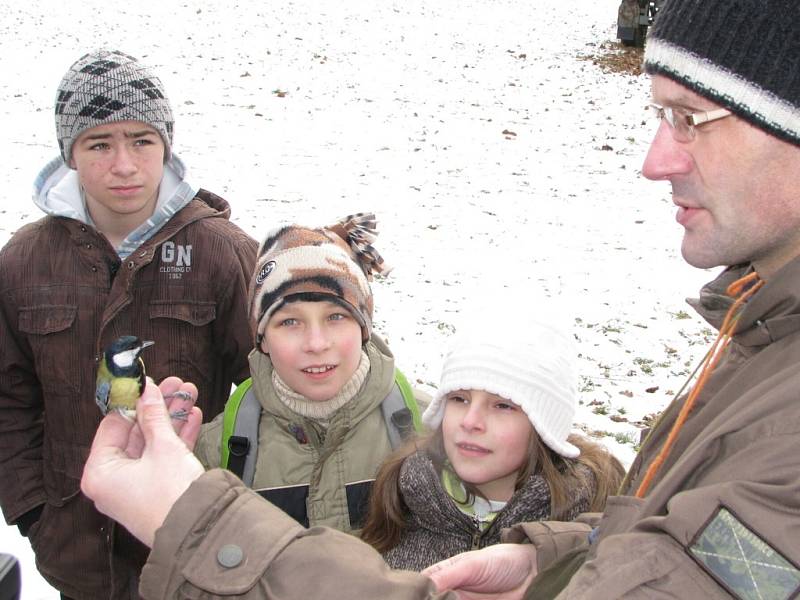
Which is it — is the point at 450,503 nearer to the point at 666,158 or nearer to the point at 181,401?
the point at 181,401

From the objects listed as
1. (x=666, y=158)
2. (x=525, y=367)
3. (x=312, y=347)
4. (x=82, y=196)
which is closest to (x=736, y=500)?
(x=666, y=158)

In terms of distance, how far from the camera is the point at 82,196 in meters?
3.04

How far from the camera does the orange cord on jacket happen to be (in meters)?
1.37

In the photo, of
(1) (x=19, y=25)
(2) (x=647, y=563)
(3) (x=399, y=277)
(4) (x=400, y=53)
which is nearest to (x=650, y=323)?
(3) (x=399, y=277)

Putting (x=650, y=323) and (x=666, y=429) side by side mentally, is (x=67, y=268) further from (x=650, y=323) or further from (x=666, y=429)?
(x=650, y=323)

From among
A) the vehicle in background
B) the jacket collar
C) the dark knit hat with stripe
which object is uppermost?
the vehicle in background

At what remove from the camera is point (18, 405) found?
2969 millimetres

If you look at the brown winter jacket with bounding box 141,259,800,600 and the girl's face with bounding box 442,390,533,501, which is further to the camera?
the girl's face with bounding box 442,390,533,501

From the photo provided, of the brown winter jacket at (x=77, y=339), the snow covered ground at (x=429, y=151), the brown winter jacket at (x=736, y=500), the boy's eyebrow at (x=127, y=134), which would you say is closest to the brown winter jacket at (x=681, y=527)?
the brown winter jacket at (x=736, y=500)

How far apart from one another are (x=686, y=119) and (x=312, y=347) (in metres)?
1.48

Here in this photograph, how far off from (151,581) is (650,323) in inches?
224

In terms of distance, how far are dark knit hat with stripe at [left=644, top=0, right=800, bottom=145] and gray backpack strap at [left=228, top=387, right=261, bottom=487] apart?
5.68ft

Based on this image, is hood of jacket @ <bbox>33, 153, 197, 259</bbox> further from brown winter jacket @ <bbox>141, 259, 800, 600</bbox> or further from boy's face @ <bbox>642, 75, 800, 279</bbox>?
boy's face @ <bbox>642, 75, 800, 279</bbox>

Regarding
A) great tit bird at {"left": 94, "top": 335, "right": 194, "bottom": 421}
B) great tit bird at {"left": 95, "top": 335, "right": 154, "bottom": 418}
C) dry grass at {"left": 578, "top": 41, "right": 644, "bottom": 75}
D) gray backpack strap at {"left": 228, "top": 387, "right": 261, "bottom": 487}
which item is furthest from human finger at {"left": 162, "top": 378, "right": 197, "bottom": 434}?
dry grass at {"left": 578, "top": 41, "right": 644, "bottom": 75}
